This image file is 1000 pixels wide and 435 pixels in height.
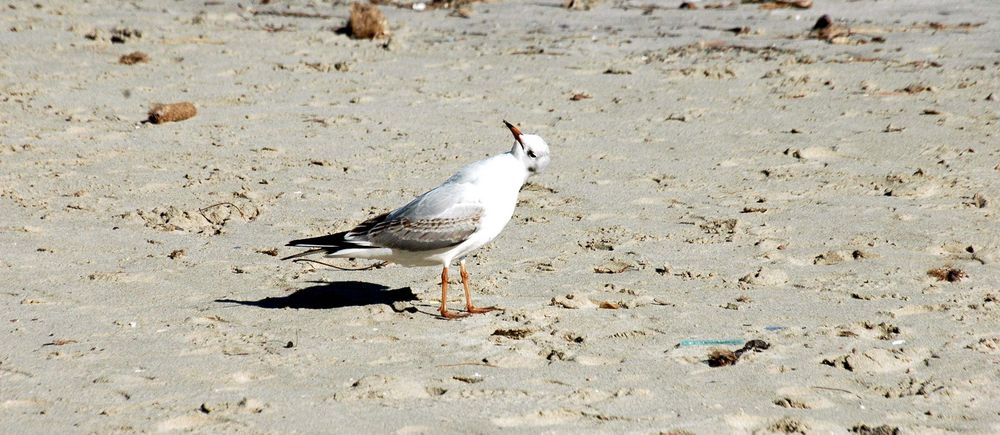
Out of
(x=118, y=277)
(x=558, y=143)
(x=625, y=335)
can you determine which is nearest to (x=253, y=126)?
(x=558, y=143)

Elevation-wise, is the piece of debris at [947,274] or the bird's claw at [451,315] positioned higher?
the piece of debris at [947,274]

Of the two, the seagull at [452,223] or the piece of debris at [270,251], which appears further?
the piece of debris at [270,251]

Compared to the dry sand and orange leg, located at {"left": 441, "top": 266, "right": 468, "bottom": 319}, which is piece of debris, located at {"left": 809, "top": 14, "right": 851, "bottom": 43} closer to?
the dry sand

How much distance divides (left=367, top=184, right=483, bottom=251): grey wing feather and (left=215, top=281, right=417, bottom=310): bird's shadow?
0.38 metres

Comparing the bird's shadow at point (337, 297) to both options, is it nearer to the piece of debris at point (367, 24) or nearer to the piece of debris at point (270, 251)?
the piece of debris at point (270, 251)

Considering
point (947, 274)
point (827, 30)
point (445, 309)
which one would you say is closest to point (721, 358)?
point (445, 309)

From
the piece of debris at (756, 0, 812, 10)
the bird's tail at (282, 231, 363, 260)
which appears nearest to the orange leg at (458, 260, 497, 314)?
the bird's tail at (282, 231, 363, 260)

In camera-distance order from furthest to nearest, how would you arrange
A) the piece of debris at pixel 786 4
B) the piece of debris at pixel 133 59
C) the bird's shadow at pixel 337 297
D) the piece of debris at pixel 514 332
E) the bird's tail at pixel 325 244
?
the piece of debris at pixel 786 4, the piece of debris at pixel 133 59, the bird's shadow at pixel 337 297, the bird's tail at pixel 325 244, the piece of debris at pixel 514 332

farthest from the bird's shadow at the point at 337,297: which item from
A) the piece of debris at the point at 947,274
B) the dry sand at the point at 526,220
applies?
the piece of debris at the point at 947,274

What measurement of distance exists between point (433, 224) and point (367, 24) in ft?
20.7

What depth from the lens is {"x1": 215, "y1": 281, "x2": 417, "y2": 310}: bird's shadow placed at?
590 cm

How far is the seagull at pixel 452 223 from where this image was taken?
567 centimetres

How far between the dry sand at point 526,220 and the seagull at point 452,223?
1.02 ft

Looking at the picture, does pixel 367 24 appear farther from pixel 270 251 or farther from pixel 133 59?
pixel 270 251
